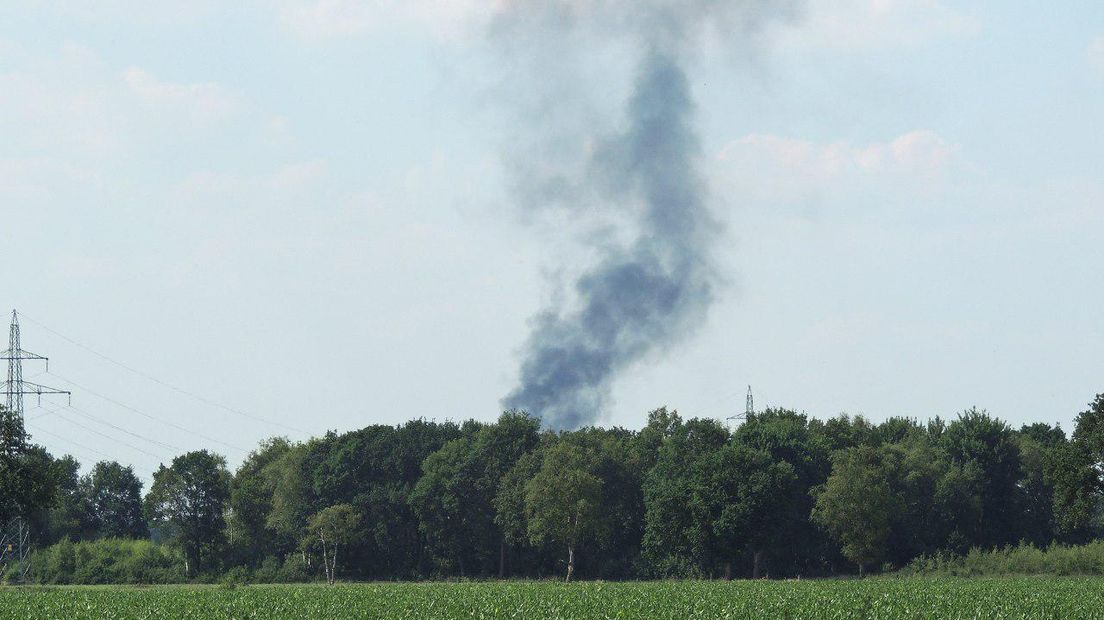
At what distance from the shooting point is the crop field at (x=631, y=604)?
4844 cm

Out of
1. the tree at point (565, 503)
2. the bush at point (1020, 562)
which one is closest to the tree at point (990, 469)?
the bush at point (1020, 562)

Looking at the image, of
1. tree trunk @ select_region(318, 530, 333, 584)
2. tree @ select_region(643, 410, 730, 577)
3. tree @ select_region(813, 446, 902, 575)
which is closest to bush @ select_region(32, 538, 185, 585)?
tree trunk @ select_region(318, 530, 333, 584)

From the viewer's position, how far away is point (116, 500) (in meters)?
175

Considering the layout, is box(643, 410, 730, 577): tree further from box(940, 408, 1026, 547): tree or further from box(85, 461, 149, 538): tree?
box(85, 461, 149, 538): tree

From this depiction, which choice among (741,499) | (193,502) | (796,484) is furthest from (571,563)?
(193,502)

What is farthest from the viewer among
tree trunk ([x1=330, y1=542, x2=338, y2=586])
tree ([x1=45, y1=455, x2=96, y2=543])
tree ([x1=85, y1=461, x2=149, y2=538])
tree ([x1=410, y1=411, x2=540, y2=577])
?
tree ([x1=85, y1=461, x2=149, y2=538])

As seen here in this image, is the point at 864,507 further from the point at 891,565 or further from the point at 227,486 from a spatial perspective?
the point at 227,486

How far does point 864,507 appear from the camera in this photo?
342 feet

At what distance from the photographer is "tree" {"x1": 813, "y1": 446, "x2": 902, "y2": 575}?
342 feet

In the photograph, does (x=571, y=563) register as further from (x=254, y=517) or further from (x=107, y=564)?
(x=107, y=564)

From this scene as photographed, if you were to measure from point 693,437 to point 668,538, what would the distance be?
17.3m

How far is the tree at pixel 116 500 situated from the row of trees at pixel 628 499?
110 ft

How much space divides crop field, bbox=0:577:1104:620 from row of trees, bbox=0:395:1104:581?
28173 mm


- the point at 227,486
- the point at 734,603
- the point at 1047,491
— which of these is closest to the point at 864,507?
the point at 1047,491
